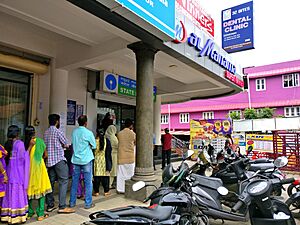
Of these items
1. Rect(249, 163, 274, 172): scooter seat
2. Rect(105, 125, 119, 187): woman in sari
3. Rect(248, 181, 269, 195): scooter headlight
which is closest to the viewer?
Rect(248, 181, 269, 195): scooter headlight

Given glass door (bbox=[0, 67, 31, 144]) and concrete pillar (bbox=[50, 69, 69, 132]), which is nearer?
glass door (bbox=[0, 67, 31, 144])

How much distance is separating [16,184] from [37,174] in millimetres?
332

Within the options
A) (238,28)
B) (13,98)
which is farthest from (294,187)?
(238,28)

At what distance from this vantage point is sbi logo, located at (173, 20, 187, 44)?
5.43 meters

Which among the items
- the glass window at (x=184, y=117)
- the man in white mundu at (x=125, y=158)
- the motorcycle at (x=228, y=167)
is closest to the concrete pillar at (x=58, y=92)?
the man in white mundu at (x=125, y=158)

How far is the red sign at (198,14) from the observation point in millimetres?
10117

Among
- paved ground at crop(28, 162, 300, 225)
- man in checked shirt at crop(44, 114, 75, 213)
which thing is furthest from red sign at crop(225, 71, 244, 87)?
man in checked shirt at crop(44, 114, 75, 213)

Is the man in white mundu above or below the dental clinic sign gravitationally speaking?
below

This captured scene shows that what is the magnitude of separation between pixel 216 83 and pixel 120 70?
11.0 feet

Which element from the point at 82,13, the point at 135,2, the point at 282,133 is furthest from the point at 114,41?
the point at 282,133

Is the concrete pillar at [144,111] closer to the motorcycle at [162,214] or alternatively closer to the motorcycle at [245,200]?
the motorcycle at [245,200]

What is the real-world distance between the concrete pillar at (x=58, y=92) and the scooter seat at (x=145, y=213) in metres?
4.92

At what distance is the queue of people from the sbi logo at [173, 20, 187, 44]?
2336mm

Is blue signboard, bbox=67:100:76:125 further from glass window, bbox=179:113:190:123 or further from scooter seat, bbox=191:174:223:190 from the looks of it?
glass window, bbox=179:113:190:123
